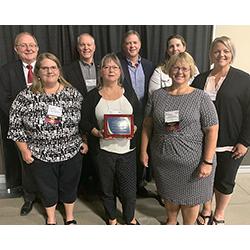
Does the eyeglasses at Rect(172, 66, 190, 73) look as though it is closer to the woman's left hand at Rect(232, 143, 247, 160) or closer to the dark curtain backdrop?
the dark curtain backdrop

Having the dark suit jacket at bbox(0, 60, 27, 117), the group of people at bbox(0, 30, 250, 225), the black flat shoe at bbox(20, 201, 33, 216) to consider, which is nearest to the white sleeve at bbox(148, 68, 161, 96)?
the group of people at bbox(0, 30, 250, 225)

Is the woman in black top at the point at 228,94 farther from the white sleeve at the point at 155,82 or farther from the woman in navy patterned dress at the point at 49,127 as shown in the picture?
the woman in navy patterned dress at the point at 49,127

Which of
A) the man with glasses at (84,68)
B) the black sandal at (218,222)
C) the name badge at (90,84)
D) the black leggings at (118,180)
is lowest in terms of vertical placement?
the black sandal at (218,222)

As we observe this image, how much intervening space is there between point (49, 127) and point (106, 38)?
0.58 metres

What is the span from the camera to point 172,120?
5.01ft

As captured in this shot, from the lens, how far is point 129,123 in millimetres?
1592

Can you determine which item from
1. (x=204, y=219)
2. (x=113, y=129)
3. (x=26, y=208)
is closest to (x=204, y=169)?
(x=204, y=219)

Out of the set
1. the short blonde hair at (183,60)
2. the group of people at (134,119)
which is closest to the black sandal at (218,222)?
the group of people at (134,119)

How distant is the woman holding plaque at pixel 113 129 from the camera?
158 centimetres

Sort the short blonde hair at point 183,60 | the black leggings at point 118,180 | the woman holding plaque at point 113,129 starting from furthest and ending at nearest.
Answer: the black leggings at point 118,180, the woman holding plaque at point 113,129, the short blonde hair at point 183,60

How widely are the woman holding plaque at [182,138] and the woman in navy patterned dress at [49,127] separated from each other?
1.36 feet
